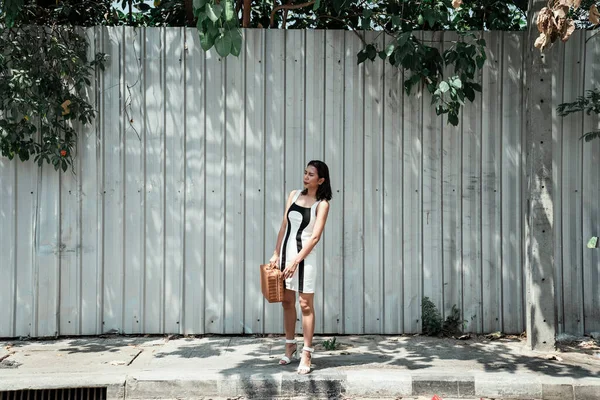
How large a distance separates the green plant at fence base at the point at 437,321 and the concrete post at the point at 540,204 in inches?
31.0

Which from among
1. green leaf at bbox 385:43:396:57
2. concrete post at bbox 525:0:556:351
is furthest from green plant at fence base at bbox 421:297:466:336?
green leaf at bbox 385:43:396:57

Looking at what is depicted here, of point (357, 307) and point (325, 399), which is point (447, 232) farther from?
point (325, 399)

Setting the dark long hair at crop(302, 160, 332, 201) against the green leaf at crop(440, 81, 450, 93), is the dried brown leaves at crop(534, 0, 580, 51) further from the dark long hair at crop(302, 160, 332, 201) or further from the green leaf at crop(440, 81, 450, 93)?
the dark long hair at crop(302, 160, 332, 201)

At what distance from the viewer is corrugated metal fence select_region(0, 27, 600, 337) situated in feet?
22.3

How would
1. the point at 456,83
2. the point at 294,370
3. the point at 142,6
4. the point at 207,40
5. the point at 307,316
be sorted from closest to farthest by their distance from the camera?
1. the point at 207,40
2. the point at 294,370
3. the point at 307,316
4. the point at 456,83
5. the point at 142,6

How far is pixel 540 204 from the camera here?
250 inches

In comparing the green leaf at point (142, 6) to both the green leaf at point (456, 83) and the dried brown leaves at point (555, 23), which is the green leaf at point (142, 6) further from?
the dried brown leaves at point (555, 23)

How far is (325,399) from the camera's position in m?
5.38

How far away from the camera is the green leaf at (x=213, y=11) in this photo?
5.04 m

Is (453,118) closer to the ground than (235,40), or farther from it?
closer to the ground

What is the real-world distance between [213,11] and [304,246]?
204 cm

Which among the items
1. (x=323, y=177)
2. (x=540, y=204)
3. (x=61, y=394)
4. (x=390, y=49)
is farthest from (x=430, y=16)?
(x=61, y=394)

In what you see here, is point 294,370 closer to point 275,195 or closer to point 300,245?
point 300,245

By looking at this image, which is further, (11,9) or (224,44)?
(11,9)
